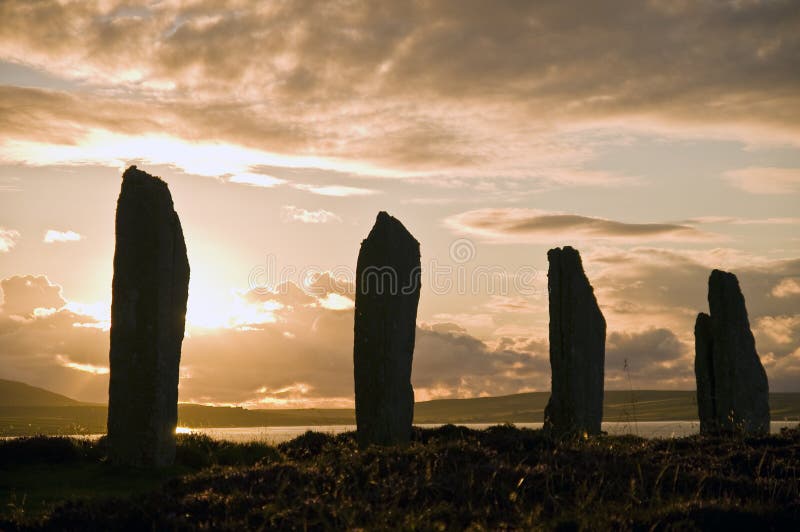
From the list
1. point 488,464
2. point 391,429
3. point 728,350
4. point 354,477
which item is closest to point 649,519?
point 488,464

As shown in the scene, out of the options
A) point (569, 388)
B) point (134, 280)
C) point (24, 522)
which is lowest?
point (24, 522)

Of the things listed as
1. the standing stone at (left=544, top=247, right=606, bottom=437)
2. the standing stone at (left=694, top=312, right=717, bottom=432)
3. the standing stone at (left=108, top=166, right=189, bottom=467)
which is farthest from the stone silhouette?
the standing stone at (left=108, top=166, right=189, bottom=467)

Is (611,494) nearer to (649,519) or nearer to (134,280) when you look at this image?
(649,519)

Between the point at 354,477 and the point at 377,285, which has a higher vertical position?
the point at 377,285

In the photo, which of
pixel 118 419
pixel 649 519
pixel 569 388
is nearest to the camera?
pixel 649 519

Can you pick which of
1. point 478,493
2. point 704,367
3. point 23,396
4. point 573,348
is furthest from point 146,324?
point 23,396

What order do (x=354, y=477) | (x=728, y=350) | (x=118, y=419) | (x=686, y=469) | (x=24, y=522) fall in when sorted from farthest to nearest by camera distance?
(x=728, y=350)
(x=118, y=419)
(x=686, y=469)
(x=354, y=477)
(x=24, y=522)

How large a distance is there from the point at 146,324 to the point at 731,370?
17.3m

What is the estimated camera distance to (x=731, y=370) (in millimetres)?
27266

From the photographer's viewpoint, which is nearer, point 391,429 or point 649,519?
point 649,519

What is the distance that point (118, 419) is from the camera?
21.0 metres

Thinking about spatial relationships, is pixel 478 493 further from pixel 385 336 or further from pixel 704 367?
pixel 704 367

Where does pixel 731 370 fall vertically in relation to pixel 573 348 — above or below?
below

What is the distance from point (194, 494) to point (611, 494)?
230 inches
